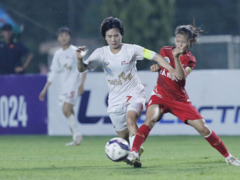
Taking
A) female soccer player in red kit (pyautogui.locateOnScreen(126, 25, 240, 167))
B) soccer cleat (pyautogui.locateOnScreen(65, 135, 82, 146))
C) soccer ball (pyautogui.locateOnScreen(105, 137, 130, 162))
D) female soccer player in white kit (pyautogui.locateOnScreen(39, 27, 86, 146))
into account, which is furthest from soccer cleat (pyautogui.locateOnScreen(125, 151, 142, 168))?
female soccer player in white kit (pyautogui.locateOnScreen(39, 27, 86, 146))

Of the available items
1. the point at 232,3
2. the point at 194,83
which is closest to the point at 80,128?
the point at 194,83

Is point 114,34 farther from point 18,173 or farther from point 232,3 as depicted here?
point 232,3

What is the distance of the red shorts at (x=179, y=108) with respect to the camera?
9.16m

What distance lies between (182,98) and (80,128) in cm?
667

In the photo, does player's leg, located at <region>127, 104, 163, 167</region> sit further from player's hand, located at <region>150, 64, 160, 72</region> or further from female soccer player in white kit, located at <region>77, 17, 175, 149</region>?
player's hand, located at <region>150, 64, 160, 72</region>

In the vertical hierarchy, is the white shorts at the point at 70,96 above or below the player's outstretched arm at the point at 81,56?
below

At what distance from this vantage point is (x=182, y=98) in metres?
9.30

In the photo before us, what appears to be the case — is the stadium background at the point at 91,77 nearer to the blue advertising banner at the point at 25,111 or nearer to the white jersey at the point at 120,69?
the blue advertising banner at the point at 25,111

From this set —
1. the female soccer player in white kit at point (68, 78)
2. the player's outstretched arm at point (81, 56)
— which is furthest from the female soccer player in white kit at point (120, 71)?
the female soccer player in white kit at point (68, 78)

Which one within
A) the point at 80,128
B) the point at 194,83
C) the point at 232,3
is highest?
the point at 232,3

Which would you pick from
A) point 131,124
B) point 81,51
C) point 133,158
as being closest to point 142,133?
point 131,124

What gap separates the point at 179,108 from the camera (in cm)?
922

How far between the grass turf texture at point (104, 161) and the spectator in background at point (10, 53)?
95.2 inches

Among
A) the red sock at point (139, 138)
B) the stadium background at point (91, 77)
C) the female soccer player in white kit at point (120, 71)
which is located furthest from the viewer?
the stadium background at point (91, 77)
